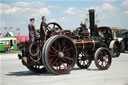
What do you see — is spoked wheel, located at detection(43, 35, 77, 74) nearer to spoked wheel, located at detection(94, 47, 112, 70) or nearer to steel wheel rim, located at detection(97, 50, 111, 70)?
spoked wheel, located at detection(94, 47, 112, 70)

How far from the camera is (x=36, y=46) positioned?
31.4ft

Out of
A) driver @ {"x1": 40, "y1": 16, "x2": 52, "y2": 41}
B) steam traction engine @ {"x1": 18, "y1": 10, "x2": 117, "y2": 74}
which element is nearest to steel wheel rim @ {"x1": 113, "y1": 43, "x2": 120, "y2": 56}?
steam traction engine @ {"x1": 18, "y1": 10, "x2": 117, "y2": 74}

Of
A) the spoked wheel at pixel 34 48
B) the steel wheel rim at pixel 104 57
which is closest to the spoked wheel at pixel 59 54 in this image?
the spoked wheel at pixel 34 48

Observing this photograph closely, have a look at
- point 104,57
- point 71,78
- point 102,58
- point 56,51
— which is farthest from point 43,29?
point 104,57

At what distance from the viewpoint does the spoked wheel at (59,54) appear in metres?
9.01

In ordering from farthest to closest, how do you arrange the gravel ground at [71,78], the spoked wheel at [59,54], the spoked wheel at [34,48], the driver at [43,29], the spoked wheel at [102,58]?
the spoked wheel at [102,58], the driver at [43,29], the spoked wheel at [34,48], the spoked wheel at [59,54], the gravel ground at [71,78]

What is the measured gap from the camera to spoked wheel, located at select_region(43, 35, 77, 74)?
9.01 meters

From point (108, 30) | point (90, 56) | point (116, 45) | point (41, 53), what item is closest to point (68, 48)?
point (41, 53)

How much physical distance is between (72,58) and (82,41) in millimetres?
1246

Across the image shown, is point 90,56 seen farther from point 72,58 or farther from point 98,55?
point 72,58

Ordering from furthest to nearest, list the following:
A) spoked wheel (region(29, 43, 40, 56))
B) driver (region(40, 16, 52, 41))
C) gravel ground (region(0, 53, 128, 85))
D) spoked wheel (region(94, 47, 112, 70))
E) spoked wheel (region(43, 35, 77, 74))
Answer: spoked wheel (region(94, 47, 112, 70)), driver (region(40, 16, 52, 41)), spoked wheel (region(29, 43, 40, 56)), spoked wheel (region(43, 35, 77, 74)), gravel ground (region(0, 53, 128, 85))

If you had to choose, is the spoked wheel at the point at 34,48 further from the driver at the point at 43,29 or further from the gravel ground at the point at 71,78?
the gravel ground at the point at 71,78

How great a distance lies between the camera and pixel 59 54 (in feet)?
30.9

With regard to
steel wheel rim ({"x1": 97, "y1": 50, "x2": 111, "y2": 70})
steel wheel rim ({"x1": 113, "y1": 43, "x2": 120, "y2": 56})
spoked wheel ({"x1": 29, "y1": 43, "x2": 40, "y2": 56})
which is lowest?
steel wheel rim ({"x1": 113, "y1": 43, "x2": 120, "y2": 56})
